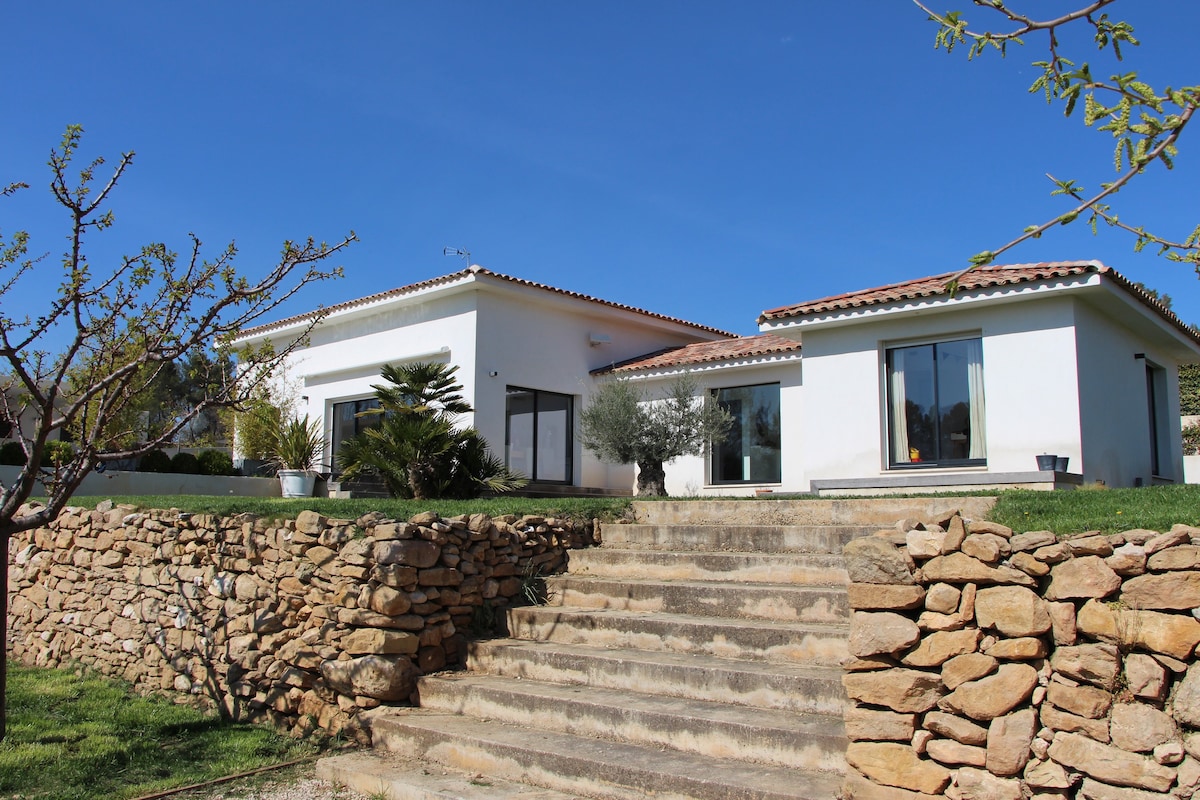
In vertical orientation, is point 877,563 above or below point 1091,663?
above

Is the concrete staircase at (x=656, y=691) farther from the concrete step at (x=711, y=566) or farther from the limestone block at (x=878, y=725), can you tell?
the limestone block at (x=878, y=725)

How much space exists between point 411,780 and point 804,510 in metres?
4.61

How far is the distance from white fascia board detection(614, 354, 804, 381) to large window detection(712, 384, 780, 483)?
0.53m

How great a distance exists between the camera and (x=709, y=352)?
17.6m

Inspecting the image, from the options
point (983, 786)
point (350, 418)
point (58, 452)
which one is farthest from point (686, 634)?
point (350, 418)

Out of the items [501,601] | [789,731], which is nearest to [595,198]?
[501,601]

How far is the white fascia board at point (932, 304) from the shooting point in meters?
11.6

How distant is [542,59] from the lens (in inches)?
521

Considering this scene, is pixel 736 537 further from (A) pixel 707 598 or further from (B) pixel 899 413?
(B) pixel 899 413

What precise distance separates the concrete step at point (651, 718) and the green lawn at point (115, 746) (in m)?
1.55

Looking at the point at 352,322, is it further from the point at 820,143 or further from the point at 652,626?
the point at 652,626

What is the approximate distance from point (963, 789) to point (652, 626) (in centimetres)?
303

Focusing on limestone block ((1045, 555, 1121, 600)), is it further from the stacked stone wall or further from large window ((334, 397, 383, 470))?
large window ((334, 397, 383, 470))

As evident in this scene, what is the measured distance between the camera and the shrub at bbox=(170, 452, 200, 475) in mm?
17031
